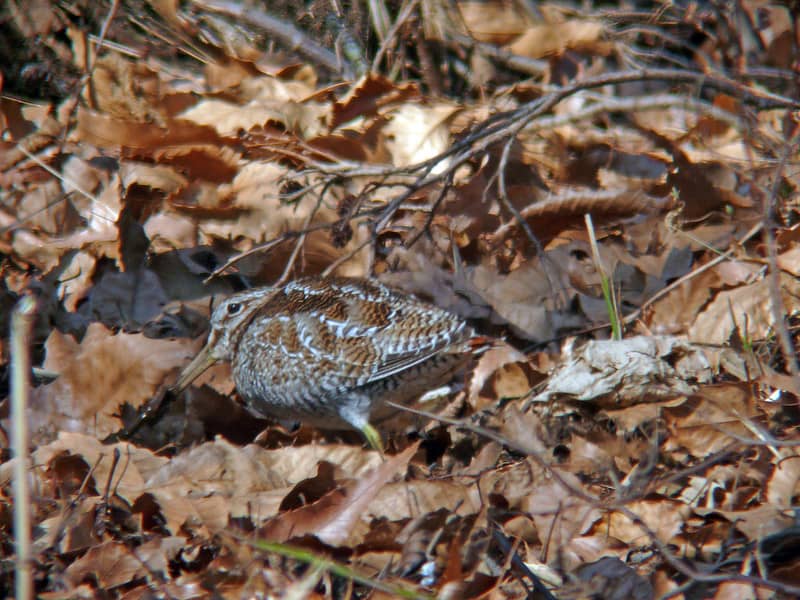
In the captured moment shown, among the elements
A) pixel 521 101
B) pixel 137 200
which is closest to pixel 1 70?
pixel 137 200

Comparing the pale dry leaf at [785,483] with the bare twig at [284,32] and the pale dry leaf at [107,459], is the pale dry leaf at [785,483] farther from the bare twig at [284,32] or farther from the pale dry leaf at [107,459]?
the bare twig at [284,32]

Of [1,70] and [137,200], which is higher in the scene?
[1,70]

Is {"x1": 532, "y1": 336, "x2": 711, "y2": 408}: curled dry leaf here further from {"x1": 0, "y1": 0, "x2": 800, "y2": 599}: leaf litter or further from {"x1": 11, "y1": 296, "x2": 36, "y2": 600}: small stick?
{"x1": 11, "y1": 296, "x2": 36, "y2": 600}: small stick

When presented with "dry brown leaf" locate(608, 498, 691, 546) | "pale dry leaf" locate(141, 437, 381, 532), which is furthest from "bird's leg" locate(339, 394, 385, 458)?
"dry brown leaf" locate(608, 498, 691, 546)

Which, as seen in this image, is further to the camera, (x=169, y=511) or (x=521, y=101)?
(x=521, y=101)

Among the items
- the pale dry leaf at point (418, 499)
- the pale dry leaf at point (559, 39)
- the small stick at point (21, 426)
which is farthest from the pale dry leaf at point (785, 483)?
the pale dry leaf at point (559, 39)

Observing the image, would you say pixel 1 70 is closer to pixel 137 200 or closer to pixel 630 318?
pixel 137 200

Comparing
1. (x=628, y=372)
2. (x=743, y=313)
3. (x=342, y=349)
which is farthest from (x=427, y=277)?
(x=743, y=313)
